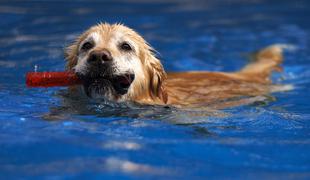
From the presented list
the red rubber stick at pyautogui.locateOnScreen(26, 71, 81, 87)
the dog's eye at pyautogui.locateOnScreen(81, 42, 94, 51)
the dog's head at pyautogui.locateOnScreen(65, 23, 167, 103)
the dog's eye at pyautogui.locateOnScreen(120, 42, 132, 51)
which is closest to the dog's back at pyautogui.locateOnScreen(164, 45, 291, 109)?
the dog's head at pyautogui.locateOnScreen(65, 23, 167, 103)

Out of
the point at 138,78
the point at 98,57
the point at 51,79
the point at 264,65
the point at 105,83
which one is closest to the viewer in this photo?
the point at 98,57

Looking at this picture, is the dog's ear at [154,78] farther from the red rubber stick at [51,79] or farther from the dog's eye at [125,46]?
the red rubber stick at [51,79]

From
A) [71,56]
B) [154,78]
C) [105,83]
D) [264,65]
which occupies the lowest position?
[105,83]

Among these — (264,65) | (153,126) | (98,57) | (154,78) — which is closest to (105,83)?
(98,57)

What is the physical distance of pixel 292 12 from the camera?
11.6 meters

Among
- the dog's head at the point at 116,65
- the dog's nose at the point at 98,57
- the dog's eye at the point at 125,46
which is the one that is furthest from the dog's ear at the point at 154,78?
the dog's nose at the point at 98,57

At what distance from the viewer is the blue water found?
414 cm

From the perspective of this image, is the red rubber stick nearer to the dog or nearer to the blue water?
the dog

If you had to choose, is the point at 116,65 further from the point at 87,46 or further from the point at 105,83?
the point at 87,46

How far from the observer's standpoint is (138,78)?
229 inches

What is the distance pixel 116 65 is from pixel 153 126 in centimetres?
64

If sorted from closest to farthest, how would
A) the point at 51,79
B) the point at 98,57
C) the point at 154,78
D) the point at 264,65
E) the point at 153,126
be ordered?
the point at 153,126
the point at 98,57
the point at 51,79
the point at 154,78
the point at 264,65

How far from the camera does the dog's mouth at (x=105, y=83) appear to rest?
5.42m

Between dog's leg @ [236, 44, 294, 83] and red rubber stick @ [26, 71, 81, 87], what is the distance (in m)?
2.59
